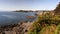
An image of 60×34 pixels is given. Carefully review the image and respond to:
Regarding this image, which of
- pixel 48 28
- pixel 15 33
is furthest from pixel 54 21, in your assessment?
pixel 15 33

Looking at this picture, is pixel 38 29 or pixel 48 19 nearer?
pixel 38 29

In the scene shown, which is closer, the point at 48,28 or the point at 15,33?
the point at 48,28

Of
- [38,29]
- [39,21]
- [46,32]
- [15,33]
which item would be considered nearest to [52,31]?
[46,32]

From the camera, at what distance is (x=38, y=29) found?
26.9ft

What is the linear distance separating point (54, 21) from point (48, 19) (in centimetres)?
39

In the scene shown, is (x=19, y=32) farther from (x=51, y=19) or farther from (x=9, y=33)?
(x=51, y=19)

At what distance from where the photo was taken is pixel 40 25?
8.41m

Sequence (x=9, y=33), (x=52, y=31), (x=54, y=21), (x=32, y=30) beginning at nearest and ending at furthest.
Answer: (x=52, y=31) → (x=32, y=30) → (x=54, y=21) → (x=9, y=33)

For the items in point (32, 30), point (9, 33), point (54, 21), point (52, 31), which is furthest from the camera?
point (9, 33)

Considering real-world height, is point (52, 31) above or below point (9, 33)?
above

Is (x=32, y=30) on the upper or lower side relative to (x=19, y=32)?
upper

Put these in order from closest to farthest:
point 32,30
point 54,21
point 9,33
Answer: point 32,30, point 54,21, point 9,33

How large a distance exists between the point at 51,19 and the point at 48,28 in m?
1.21

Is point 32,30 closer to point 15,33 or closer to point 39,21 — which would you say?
point 39,21
